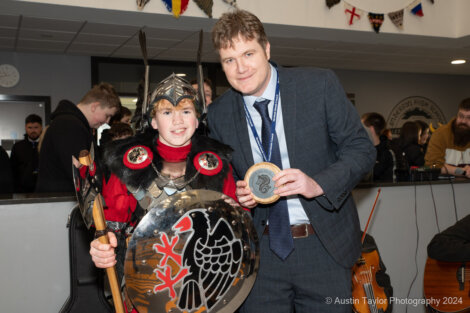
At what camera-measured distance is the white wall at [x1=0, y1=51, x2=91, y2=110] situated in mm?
7238

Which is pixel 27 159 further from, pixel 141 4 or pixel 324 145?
pixel 324 145

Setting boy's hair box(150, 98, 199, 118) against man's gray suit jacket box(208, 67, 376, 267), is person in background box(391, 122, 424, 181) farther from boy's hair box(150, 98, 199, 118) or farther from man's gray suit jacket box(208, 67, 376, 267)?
boy's hair box(150, 98, 199, 118)

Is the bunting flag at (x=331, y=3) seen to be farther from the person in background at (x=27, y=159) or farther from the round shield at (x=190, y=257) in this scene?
the round shield at (x=190, y=257)

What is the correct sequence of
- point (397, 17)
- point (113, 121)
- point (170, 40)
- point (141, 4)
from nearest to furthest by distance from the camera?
point (113, 121), point (141, 4), point (397, 17), point (170, 40)

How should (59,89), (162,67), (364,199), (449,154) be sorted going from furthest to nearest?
(162,67)
(59,89)
(449,154)
(364,199)

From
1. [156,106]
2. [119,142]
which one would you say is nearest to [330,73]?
[156,106]

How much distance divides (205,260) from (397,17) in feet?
17.7

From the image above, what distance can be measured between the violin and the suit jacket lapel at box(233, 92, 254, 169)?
125 cm

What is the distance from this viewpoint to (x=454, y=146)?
13.3ft

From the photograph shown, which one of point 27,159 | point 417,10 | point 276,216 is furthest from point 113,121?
point 417,10

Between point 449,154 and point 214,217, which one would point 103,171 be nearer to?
point 214,217

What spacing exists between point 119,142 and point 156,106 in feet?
0.66

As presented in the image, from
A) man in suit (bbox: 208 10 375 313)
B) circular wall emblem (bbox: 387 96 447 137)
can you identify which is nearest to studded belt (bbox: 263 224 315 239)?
man in suit (bbox: 208 10 375 313)

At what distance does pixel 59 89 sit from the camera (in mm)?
7488
